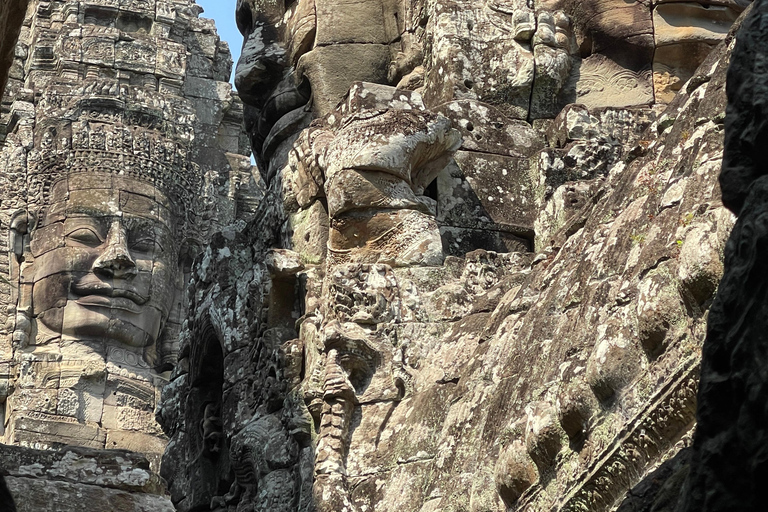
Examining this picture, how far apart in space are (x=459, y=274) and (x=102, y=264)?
14174 millimetres

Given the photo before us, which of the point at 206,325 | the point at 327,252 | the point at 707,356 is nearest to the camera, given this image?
the point at 707,356

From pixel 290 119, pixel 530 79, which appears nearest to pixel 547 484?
pixel 530 79

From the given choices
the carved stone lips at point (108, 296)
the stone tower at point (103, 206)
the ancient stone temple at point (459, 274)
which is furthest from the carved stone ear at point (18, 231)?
the ancient stone temple at point (459, 274)

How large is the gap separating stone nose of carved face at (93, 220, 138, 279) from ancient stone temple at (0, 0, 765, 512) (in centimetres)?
990

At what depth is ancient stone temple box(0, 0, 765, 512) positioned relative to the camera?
630cm

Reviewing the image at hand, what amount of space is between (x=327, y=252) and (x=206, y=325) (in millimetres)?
1540

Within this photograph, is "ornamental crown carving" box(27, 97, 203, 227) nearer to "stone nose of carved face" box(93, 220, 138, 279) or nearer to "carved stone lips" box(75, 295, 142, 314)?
"stone nose of carved face" box(93, 220, 138, 279)

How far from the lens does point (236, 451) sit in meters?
9.74

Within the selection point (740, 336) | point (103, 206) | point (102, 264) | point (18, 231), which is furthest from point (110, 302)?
point (740, 336)

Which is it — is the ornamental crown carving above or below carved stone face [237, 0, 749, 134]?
above

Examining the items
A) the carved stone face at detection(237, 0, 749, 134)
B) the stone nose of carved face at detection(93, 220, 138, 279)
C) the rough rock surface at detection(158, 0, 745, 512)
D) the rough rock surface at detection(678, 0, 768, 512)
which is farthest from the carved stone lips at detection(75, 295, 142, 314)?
the rough rock surface at detection(678, 0, 768, 512)

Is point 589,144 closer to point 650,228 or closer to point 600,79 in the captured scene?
point 600,79

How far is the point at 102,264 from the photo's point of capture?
22672 millimetres

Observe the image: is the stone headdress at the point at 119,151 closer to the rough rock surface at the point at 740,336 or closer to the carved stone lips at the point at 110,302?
the carved stone lips at the point at 110,302
